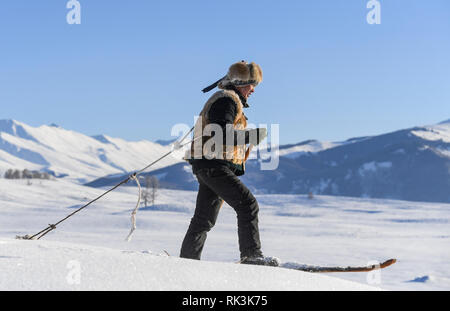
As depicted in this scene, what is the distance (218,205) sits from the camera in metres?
4.34

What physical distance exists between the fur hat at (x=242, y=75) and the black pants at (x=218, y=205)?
2.50 feet

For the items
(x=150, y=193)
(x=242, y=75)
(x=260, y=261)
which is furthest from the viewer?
(x=150, y=193)

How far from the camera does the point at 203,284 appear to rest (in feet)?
8.93

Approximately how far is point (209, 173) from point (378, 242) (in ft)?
110

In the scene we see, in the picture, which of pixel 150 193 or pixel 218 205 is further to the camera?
pixel 150 193

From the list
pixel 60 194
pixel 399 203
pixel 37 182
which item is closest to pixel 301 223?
pixel 399 203

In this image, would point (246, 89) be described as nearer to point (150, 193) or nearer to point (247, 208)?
point (247, 208)

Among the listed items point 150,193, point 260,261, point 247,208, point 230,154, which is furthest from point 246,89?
point 150,193

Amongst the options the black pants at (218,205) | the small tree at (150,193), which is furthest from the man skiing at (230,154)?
the small tree at (150,193)

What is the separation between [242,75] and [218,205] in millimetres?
1128

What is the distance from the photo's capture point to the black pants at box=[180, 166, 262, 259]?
3.96 meters

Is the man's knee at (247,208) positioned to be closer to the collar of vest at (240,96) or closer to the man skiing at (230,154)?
the man skiing at (230,154)
